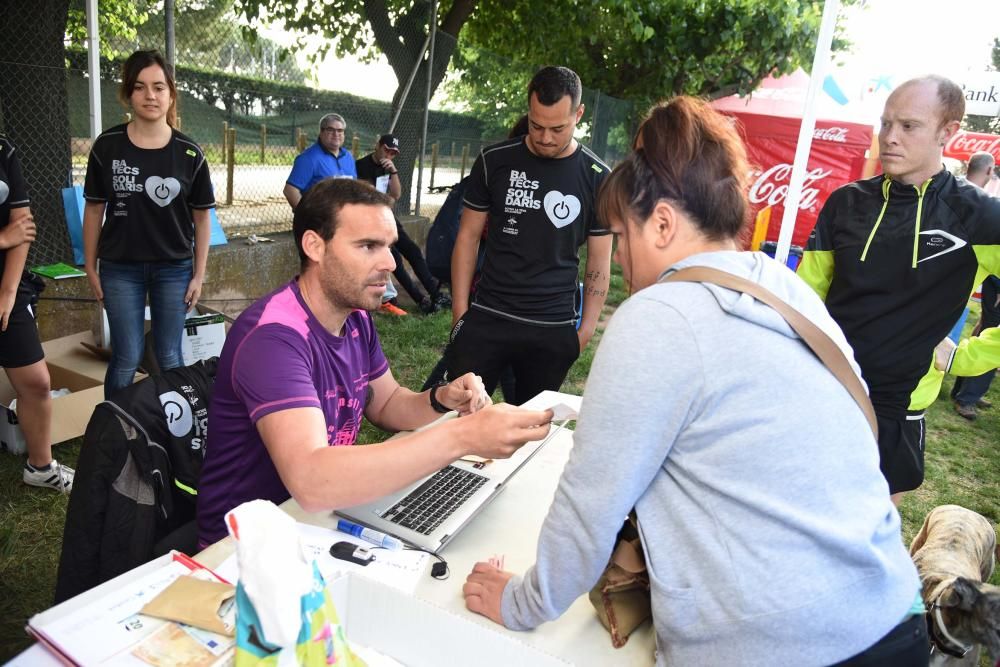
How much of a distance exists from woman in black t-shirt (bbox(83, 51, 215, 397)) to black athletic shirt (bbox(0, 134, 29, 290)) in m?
0.51

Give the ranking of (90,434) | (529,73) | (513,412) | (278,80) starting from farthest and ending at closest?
1. (529,73)
2. (278,80)
3. (90,434)
4. (513,412)

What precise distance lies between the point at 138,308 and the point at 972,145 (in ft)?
42.0

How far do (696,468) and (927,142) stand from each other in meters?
1.67

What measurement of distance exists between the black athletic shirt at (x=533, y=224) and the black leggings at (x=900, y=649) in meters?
2.03

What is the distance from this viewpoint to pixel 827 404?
1018 mm

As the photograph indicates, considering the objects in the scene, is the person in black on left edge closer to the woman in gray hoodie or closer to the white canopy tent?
the woman in gray hoodie

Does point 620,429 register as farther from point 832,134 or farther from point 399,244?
point 832,134

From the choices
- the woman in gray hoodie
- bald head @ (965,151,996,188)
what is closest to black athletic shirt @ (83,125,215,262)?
the woman in gray hoodie

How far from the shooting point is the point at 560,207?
2.96 meters

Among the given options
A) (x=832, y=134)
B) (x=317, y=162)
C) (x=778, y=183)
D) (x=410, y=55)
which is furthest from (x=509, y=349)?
(x=832, y=134)

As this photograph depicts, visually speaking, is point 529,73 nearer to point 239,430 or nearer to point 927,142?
point 927,142

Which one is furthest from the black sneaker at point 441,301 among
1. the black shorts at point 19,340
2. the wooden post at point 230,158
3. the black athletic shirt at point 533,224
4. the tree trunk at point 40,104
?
the black shorts at point 19,340

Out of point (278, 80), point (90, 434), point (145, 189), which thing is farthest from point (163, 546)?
point (278, 80)

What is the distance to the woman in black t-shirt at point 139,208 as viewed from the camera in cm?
318
